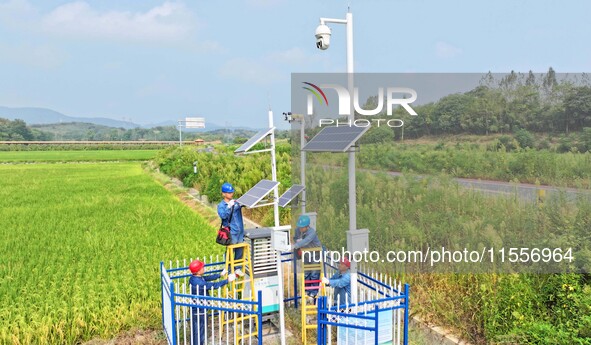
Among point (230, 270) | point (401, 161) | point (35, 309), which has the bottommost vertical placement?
point (35, 309)

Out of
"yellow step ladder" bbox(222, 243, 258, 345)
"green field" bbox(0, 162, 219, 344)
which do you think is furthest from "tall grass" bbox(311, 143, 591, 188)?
"green field" bbox(0, 162, 219, 344)

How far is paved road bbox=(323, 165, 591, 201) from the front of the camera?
5039 millimetres

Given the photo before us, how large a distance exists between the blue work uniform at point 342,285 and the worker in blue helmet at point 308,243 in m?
0.46

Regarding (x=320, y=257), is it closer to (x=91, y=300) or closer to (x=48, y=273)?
(x=91, y=300)

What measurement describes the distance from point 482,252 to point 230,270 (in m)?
3.51

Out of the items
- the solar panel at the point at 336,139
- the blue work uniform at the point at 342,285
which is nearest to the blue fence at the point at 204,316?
the blue work uniform at the point at 342,285

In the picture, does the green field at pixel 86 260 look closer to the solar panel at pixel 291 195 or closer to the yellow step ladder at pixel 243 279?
the yellow step ladder at pixel 243 279

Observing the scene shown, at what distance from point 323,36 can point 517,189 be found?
11.9 feet

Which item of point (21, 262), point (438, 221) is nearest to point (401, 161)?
point (438, 221)

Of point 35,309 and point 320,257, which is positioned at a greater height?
point 320,257

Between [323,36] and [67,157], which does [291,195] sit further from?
[67,157]

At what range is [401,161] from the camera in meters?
6.88

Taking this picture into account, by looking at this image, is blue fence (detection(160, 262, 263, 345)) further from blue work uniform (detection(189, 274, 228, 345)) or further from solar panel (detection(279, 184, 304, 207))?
solar panel (detection(279, 184, 304, 207))

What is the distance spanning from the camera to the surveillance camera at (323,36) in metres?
4.05
